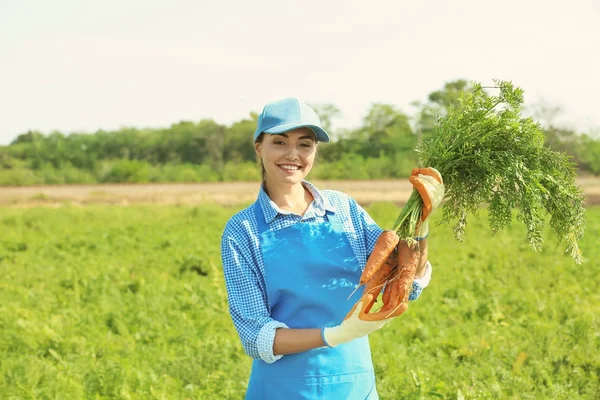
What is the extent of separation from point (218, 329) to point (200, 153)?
97.3ft

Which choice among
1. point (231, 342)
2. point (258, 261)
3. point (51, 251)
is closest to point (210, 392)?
point (231, 342)

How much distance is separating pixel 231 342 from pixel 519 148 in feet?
12.4

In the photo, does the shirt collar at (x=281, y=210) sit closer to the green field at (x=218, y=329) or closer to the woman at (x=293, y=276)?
the woman at (x=293, y=276)

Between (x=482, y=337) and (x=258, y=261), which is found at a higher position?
(x=258, y=261)

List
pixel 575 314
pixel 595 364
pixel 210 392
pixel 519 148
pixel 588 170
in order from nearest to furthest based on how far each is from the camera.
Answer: pixel 519 148 < pixel 210 392 < pixel 595 364 < pixel 575 314 < pixel 588 170

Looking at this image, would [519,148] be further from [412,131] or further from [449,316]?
[412,131]

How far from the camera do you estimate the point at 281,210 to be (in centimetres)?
277

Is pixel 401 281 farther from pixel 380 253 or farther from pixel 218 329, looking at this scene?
pixel 218 329

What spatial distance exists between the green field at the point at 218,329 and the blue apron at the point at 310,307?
5.56 ft

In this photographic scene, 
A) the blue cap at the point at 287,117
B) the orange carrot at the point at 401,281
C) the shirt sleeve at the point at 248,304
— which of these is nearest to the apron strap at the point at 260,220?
the shirt sleeve at the point at 248,304

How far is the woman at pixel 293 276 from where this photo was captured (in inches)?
103

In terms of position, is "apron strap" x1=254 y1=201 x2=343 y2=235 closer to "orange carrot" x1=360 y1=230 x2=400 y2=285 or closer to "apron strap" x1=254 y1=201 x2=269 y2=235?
"apron strap" x1=254 y1=201 x2=269 y2=235

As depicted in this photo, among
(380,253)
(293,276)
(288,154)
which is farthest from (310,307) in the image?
(288,154)

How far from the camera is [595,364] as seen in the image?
5.30m
